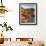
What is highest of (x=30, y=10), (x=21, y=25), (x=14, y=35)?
(x=30, y=10)

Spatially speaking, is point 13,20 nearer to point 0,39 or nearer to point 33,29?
point 33,29

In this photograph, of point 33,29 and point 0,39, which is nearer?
point 0,39

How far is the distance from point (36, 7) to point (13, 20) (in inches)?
35.5

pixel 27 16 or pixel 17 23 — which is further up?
pixel 27 16

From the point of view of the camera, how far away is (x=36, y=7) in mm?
4410

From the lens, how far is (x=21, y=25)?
14.5 ft

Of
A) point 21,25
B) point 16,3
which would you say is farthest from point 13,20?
point 16,3

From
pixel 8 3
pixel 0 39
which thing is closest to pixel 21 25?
pixel 8 3

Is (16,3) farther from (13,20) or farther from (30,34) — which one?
(30,34)

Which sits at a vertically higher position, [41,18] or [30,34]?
[41,18]

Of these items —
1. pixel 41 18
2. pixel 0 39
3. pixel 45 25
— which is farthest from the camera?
pixel 41 18

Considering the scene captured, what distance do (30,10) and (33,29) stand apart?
0.66 m

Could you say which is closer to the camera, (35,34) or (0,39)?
(0,39)

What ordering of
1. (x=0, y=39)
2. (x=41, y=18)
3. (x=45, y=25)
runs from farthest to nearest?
1. (x=41, y=18)
2. (x=45, y=25)
3. (x=0, y=39)
